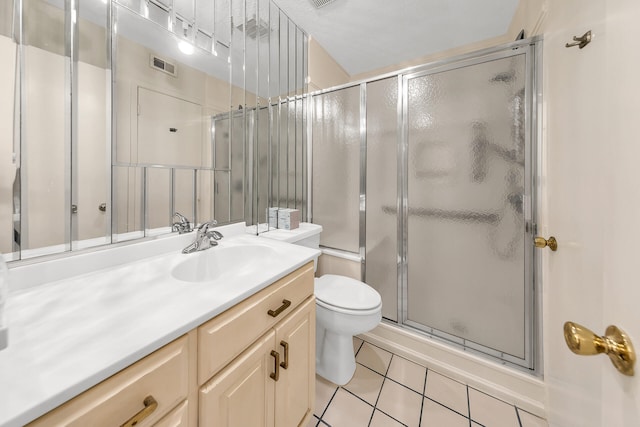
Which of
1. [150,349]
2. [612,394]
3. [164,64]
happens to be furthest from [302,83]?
[612,394]

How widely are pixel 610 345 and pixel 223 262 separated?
3.82ft

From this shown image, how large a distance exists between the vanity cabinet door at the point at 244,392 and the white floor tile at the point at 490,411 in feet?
3.59

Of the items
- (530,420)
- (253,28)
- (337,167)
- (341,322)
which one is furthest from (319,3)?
(530,420)

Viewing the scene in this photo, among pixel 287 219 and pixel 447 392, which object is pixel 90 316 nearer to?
pixel 287 219

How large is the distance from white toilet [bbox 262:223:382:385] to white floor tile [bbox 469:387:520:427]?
25.3 inches

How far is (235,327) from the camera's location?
62 cm

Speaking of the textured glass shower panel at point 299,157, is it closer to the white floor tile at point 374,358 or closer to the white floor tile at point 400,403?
the white floor tile at point 374,358

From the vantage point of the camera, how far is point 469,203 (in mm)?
1357

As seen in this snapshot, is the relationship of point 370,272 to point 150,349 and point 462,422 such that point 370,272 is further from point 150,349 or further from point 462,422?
point 150,349

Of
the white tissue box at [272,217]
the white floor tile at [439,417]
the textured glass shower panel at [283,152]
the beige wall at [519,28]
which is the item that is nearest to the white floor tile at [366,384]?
the white floor tile at [439,417]

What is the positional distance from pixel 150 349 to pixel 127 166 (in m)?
0.77

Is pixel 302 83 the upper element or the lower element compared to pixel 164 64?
upper

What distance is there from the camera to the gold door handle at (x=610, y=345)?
0.37 metres

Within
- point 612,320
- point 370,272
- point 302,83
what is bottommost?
point 370,272
